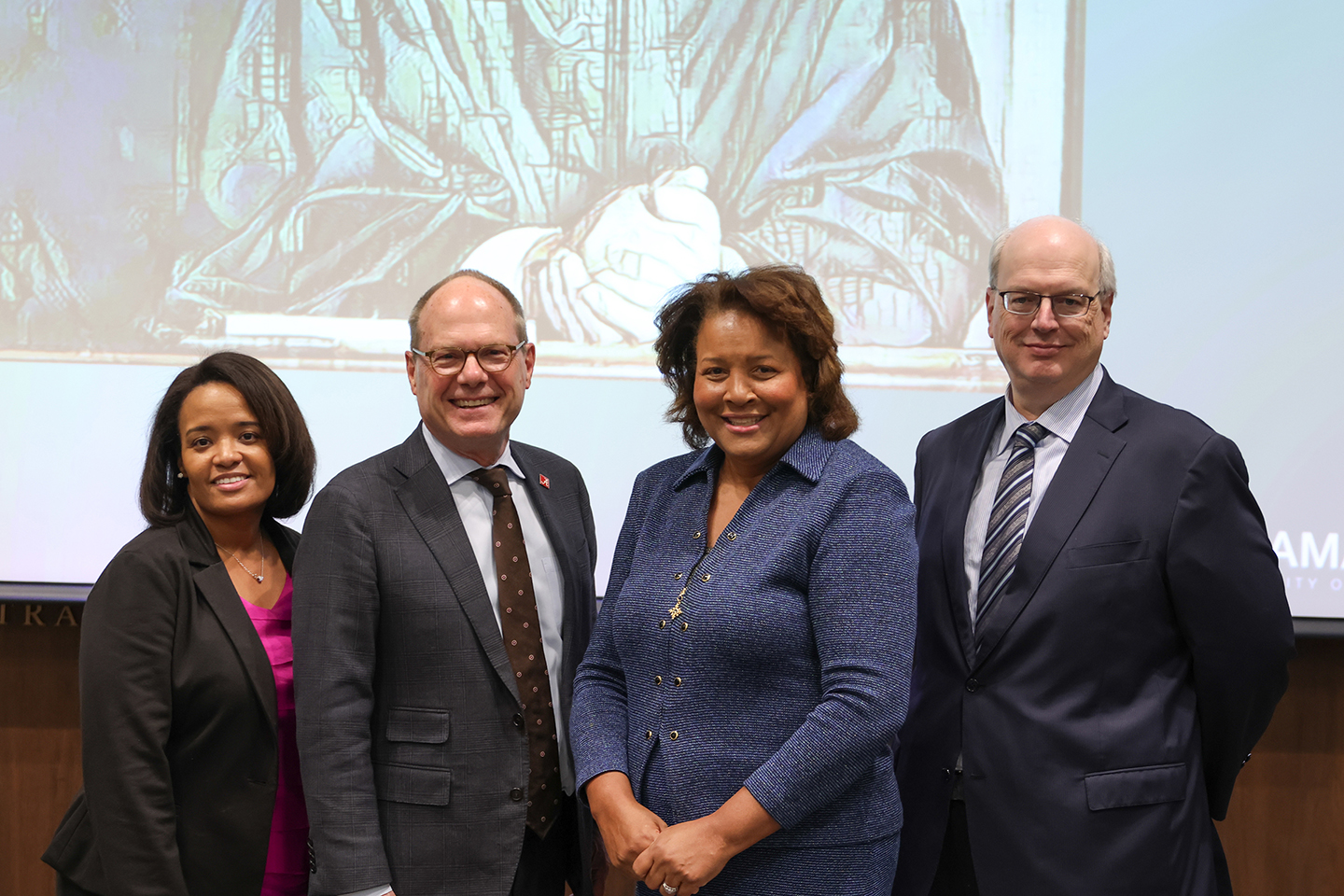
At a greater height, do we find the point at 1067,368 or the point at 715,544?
the point at 1067,368

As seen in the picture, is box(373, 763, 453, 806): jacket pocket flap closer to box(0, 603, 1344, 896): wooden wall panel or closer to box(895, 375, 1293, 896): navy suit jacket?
box(895, 375, 1293, 896): navy suit jacket

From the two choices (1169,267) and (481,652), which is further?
(1169,267)

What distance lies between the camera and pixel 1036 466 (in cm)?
179

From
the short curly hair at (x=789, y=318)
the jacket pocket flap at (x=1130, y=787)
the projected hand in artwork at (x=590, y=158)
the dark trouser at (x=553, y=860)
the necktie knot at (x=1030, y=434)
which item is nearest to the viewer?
the short curly hair at (x=789, y=318)

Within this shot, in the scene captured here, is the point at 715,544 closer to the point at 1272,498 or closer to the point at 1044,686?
the point at 1044,686

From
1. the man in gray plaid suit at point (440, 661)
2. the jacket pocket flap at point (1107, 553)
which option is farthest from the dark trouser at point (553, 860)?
the jacket pocket flap at point (1107, 553)

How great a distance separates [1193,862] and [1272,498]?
1.57m

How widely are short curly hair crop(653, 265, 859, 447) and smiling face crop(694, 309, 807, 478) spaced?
0.06ft

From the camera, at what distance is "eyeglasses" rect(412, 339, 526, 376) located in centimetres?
175

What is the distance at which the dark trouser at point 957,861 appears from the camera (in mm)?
1737

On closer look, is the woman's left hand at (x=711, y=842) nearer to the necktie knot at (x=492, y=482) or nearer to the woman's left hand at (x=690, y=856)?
the woman's left hand at (x=690, y=856)

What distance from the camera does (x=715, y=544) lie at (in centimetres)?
152

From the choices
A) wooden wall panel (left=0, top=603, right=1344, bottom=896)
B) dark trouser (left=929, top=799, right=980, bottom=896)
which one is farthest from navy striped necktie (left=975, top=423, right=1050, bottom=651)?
wooden wall panel (left=0, top=603, right=1344, bottom=896)

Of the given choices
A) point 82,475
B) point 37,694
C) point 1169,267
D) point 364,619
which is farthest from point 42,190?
point 1169,267
